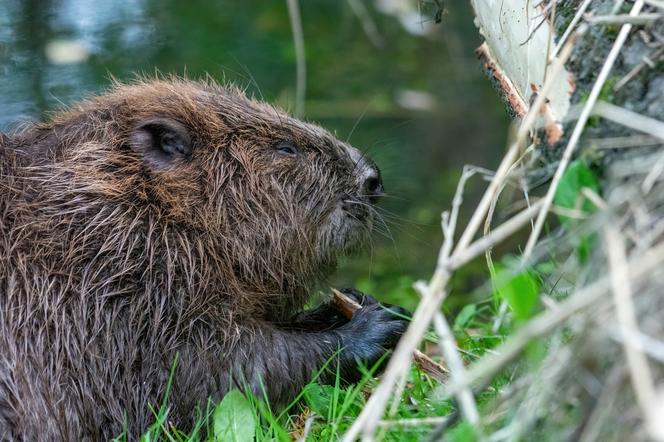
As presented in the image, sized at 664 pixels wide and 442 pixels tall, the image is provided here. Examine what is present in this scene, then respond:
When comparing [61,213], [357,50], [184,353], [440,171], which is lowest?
[440,171]

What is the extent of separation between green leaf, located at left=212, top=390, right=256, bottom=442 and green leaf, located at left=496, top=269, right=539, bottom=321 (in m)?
1.11

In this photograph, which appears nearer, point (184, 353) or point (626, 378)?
point (626, 378)

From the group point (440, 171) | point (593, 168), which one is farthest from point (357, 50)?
point (593, 168)

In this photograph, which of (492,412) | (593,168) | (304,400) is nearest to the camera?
(492,412)

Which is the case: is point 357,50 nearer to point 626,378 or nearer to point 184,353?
point 184,353

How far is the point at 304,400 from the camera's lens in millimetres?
3174

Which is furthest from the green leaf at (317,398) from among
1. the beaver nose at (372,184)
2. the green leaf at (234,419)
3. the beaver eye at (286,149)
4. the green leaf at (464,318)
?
the green leaf at (464,318)

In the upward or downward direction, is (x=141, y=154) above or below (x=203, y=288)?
above

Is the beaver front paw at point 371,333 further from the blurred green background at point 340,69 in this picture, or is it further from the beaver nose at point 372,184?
the blurred green background at point 340,69

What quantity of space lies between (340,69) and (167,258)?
6101 mm

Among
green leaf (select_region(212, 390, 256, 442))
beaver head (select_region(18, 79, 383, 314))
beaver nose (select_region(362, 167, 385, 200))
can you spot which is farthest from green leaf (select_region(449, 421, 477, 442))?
beaver nose (select_region(362, 167, 385, 200))

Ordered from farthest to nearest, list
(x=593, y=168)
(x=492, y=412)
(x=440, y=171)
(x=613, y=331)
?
(x=440, y=171), (x=593, y=168), (x=492, y=412), (x=613, y=331)

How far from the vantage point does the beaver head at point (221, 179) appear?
312 cm

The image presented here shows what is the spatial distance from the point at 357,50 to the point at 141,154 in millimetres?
6213
